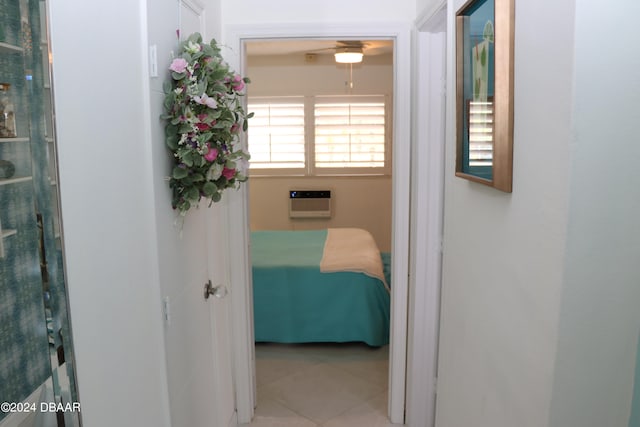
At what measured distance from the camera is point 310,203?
6125mm

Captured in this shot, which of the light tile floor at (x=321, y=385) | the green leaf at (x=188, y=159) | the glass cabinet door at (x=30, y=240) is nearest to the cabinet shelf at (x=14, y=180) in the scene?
the glass cabinet door at (x=30, y=240)

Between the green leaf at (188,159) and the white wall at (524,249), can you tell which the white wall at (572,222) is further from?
the green leaf at (188,159)

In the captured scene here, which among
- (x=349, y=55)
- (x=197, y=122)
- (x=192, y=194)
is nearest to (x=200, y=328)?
(x=192, y=194)

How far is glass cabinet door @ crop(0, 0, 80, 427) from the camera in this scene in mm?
941

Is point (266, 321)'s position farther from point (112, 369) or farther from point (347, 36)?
point (112, 369)

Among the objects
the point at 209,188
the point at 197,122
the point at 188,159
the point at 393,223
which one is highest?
the point at 197,122

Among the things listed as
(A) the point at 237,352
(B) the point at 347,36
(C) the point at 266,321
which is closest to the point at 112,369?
(A) the point at 237,352

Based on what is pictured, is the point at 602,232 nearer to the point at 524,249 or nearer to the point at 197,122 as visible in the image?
the point at 524,249

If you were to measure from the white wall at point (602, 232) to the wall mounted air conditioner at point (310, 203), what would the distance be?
4.96 m

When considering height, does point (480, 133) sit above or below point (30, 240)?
above

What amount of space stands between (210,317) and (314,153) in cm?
384

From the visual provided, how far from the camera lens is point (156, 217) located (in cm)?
171

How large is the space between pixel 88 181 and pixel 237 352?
6.19 ft

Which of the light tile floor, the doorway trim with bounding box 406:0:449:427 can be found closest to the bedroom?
the light tile floor
